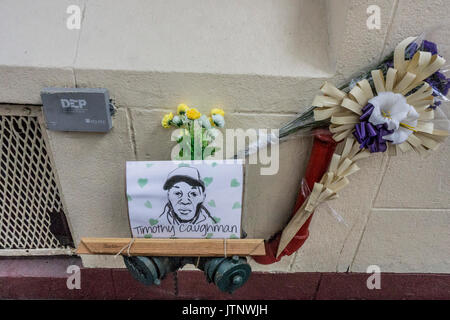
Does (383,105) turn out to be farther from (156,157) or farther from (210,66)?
(156,157)

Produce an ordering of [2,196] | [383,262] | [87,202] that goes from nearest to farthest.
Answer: [87,202]
[2,196]
[383,262]

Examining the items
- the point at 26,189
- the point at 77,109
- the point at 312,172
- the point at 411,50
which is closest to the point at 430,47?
the point at 411,50

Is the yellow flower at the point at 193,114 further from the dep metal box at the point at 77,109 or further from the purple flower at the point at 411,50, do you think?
the purple flower at the point at 411,50

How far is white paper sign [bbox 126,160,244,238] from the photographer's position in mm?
1514

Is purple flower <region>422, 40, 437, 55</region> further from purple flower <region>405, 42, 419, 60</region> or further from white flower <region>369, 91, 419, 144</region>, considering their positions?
white flower <region>369, 91, 419, 144</region>

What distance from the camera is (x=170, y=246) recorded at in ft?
5.20

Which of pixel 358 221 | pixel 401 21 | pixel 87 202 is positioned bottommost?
pixel 358 221

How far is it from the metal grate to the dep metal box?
0.21m

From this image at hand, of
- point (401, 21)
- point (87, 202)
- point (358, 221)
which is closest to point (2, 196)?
point (87, 202)

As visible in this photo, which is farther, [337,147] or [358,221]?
[358,221]

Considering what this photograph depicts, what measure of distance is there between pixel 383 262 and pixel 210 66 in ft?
5.40

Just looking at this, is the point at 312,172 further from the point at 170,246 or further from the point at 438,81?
the point at 170,246

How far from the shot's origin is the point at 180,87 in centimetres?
155

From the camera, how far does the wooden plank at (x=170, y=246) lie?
5.18 feet
